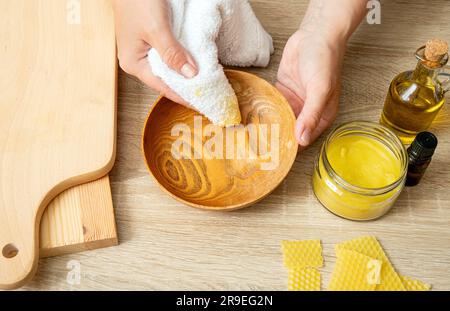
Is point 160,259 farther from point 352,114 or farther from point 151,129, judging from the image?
point 352,114

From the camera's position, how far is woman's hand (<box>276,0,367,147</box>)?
2.64ft

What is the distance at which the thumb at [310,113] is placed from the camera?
0.78m

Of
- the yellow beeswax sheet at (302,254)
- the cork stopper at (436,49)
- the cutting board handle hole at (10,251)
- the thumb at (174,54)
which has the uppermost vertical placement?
the thumb at (174,54)

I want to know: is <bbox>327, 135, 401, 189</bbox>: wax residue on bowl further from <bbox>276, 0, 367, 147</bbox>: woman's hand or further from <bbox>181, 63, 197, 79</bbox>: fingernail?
<bbox>181, 63, 197, 79</bbox>: fingernail

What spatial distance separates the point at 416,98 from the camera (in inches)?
31.4

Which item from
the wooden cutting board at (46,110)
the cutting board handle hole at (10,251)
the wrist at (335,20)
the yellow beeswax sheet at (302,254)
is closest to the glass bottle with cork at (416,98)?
the wrist at (335,20)

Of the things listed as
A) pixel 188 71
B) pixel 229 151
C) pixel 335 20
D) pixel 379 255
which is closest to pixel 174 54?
pixel 188 71

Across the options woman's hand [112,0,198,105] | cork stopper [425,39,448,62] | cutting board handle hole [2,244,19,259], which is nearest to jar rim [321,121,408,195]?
cork stopper [425,39,448,62]

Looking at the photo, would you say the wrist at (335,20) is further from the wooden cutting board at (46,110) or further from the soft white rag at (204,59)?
the wooden cutting board at (46,110)

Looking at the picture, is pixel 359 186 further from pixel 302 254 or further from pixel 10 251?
pixel 10 251

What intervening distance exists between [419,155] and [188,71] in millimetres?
337

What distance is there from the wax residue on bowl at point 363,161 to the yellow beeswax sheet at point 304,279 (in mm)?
135

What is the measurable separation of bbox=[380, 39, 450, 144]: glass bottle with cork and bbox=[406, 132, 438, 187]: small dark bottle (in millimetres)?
64

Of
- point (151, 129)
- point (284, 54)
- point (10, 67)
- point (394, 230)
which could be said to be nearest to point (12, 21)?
point (10, 67)
